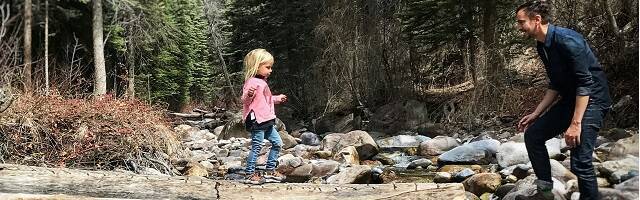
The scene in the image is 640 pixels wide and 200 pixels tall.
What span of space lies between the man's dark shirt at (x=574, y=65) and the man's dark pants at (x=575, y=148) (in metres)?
0.06

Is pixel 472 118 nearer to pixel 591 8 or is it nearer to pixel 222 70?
pixel 591 8

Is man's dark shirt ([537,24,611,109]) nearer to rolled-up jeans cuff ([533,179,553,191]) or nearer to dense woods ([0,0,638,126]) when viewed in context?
rolled-up jeans cuff ([533,179,553,191])

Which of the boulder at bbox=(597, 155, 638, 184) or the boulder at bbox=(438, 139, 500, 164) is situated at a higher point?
the boulder at bbox=(597, 155, 638, 184)

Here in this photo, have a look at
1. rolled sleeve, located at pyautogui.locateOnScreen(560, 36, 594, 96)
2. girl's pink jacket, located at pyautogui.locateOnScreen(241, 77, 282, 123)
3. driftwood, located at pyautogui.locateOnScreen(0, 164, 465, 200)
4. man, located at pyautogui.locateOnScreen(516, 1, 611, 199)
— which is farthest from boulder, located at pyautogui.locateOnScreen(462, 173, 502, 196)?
rolled sleeve, located at pyautogui.locateOnScreen(560, 36, 594, 96)

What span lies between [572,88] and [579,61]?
13 cm

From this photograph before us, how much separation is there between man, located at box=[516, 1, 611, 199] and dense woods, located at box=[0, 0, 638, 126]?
8.45 feet

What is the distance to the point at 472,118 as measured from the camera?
8.26 meters

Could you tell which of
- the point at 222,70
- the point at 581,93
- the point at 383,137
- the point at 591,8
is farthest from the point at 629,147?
the point at 222,70

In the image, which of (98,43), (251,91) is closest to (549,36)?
(251,91)

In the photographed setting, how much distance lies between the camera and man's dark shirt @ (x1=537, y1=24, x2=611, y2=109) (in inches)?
76.7

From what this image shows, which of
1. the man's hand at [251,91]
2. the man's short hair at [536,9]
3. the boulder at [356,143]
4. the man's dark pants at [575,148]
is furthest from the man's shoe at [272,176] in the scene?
the boulder at [356,143]

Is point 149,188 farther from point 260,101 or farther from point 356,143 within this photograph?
point 356,143

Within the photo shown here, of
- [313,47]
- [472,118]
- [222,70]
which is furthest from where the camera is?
[222,70]

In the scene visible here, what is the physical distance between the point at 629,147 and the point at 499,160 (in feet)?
9.47
